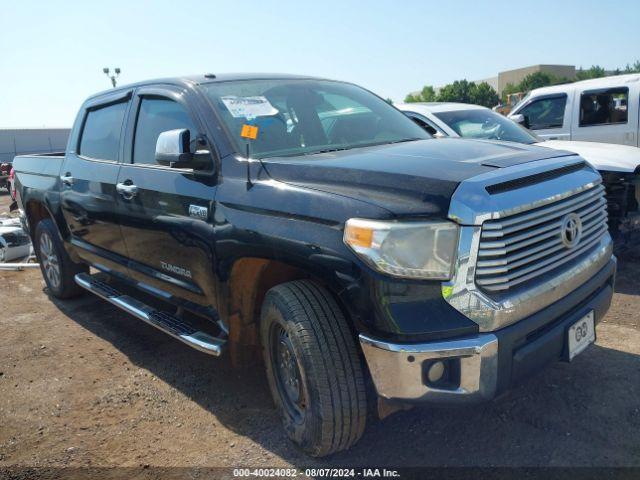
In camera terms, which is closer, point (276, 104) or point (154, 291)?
point (276, 104)

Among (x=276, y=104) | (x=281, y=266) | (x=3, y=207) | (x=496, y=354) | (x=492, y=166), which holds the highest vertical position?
(x=276, y=104)

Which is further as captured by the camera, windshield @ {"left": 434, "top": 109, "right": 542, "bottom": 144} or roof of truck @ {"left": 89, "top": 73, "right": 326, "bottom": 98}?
windshield @ {"left": 434, "top": 109, "right": 542, "bottom": 144}

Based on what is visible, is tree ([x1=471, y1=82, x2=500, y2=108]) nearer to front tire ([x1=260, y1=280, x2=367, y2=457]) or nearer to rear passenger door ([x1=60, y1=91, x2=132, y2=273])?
Answer: rear passenger door ([x1=60, y1=91, x2=132, y2=273])

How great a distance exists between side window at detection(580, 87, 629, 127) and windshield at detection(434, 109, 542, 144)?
1.67 meters

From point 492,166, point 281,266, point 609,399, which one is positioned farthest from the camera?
point 609,399

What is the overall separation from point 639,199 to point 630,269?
702 millimetres

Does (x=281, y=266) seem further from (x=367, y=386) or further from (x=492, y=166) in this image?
(x=492, y=166)

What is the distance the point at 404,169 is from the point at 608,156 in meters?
4.15

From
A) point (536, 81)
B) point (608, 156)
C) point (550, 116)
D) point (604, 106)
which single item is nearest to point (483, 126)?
point (608, 156)

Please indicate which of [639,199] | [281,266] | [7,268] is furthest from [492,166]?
[7,268]

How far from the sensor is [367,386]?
2.59 meters

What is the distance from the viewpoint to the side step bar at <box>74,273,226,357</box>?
3123mm

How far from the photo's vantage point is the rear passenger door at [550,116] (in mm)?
8031

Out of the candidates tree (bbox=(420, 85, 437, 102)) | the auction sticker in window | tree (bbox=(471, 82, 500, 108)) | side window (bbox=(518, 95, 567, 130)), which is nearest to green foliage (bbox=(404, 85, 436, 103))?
tree (bbox=(420, 85, 437, 102))
